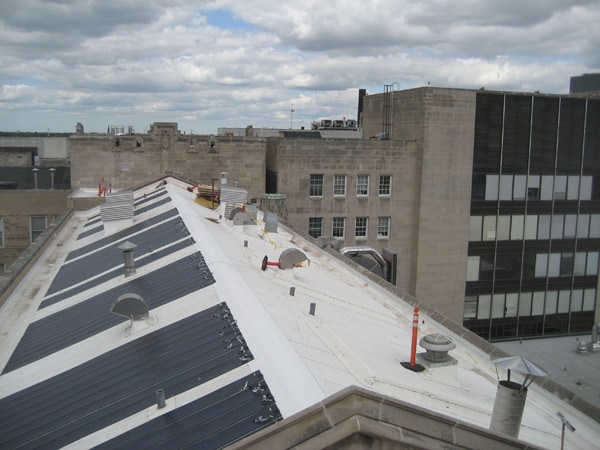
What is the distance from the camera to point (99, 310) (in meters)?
15.3

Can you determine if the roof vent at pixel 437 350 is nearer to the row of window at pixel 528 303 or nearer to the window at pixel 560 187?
the row of window at pixel 528 303

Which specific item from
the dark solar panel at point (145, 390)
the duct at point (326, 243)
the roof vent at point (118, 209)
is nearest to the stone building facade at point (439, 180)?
the duct at point (326, 243)

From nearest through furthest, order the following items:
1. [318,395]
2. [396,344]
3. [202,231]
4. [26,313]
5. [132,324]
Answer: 1. [318,395]
2. [132,324]
3. [396,344]
4. [26,313]
5. [202,231]

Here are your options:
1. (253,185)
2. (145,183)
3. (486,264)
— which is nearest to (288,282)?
(145,183)

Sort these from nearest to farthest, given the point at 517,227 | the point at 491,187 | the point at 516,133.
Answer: the point at 516,133 → the point at 491,187 → the point at 517,227

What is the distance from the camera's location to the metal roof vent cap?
12.5 meters

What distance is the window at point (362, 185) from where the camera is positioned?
44.8 meters

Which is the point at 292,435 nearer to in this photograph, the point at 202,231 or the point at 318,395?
the point at 318,395

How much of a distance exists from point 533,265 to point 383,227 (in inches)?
528

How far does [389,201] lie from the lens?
45.4 metres

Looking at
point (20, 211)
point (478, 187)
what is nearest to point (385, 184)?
point (478, 187)

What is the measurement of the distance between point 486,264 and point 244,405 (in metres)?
41.1

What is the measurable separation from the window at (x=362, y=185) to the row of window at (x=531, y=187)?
335 inches

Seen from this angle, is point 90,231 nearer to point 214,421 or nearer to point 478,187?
point 214,421
